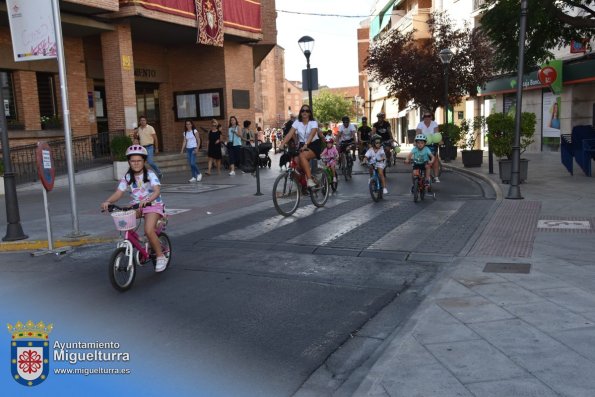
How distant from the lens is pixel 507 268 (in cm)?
614

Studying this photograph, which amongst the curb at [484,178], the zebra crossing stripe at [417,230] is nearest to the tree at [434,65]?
the curb at [484,178]

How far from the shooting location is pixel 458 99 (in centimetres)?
2619

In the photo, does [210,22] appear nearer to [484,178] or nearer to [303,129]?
[484,178]

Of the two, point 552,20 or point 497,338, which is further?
point 552,20

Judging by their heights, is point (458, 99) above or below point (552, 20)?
below

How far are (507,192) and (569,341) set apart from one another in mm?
8288

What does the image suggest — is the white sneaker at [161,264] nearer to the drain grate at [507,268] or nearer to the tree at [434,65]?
the drain grate at [507,268]

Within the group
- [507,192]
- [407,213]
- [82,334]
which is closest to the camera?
[82,334]

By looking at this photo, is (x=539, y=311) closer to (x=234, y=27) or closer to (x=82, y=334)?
(x=82, y=334)

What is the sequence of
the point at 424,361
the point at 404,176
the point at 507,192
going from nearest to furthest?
the point at 424,361 → the point at 507,192 → the point at 404,176

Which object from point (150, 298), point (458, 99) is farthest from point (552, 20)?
point (150, 298)

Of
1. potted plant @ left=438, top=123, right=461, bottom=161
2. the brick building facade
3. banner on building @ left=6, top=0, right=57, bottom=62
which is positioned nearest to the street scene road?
banner on building @ left=6, top=0, right=57, bottom=62

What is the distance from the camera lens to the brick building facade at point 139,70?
1861 cm

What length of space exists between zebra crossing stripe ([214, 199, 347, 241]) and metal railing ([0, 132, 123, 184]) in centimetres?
914
